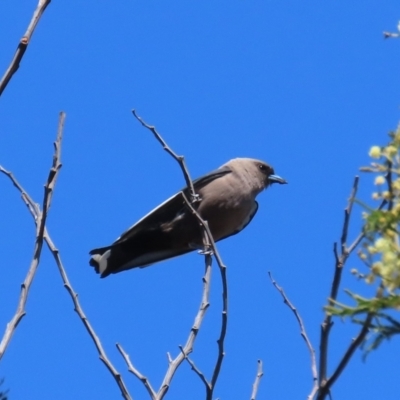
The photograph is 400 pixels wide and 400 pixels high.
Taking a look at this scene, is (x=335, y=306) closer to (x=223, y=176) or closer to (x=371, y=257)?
(x=371, y=257)

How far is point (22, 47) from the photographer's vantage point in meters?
2.52

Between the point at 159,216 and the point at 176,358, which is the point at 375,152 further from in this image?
the point at 159,216

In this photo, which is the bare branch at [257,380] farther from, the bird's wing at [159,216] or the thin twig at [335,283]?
the bird's wing at [159,216]

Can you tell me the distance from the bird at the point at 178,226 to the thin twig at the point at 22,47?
166 inches

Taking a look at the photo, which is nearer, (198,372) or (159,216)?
(198,372)

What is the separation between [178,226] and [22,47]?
4.45 metres

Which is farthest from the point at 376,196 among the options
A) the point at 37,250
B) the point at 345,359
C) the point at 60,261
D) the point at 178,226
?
the point at 178,226

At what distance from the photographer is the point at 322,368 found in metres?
2.00

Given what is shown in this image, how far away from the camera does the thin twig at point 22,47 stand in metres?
2.47

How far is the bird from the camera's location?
6969 millimetres

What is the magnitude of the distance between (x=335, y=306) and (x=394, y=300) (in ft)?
0.58

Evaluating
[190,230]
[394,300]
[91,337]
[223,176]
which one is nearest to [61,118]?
[91,337]

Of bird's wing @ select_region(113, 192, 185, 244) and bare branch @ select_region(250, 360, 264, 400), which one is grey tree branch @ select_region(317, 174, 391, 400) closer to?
bare branch @ select_region(250, 360, 264, 400)

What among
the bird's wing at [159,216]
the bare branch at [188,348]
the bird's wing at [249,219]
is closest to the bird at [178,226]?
the bird's wing at [159,216]
